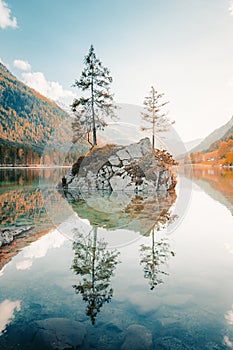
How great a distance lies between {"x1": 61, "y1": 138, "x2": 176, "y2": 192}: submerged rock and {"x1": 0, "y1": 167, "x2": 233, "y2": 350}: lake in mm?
14299

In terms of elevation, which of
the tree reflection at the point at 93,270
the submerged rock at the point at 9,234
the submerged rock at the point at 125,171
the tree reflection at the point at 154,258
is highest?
the submerged rock at the point at 125,171

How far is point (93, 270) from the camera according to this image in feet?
21.4

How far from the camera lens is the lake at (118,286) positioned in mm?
4047

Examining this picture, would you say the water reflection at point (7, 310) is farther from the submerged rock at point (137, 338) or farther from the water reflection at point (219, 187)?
the water reflection at point (219, 187)

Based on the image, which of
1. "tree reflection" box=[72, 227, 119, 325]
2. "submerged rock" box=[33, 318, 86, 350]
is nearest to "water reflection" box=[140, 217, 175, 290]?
"tree reflection" box=[72, 227, 119, 325]

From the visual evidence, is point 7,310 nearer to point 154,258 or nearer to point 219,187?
point 154,258

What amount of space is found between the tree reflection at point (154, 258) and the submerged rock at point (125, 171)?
51.5 ft

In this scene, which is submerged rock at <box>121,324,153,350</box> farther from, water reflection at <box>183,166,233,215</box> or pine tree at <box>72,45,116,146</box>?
pine tree at <box>72,45,116,146</box>

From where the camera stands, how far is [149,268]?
6.81 m

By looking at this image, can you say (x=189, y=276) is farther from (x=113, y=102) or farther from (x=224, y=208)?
(x=113, y=102)

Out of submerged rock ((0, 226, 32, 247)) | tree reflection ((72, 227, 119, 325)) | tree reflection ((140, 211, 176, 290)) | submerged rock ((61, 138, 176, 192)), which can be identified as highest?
submerged rock ((61, 138, 176, 192))

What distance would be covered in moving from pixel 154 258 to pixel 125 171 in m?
18.5

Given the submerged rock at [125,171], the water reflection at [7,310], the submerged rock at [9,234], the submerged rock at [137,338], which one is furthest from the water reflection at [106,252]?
the submerged rock at [125,171]

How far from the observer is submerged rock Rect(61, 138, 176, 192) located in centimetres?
2570
